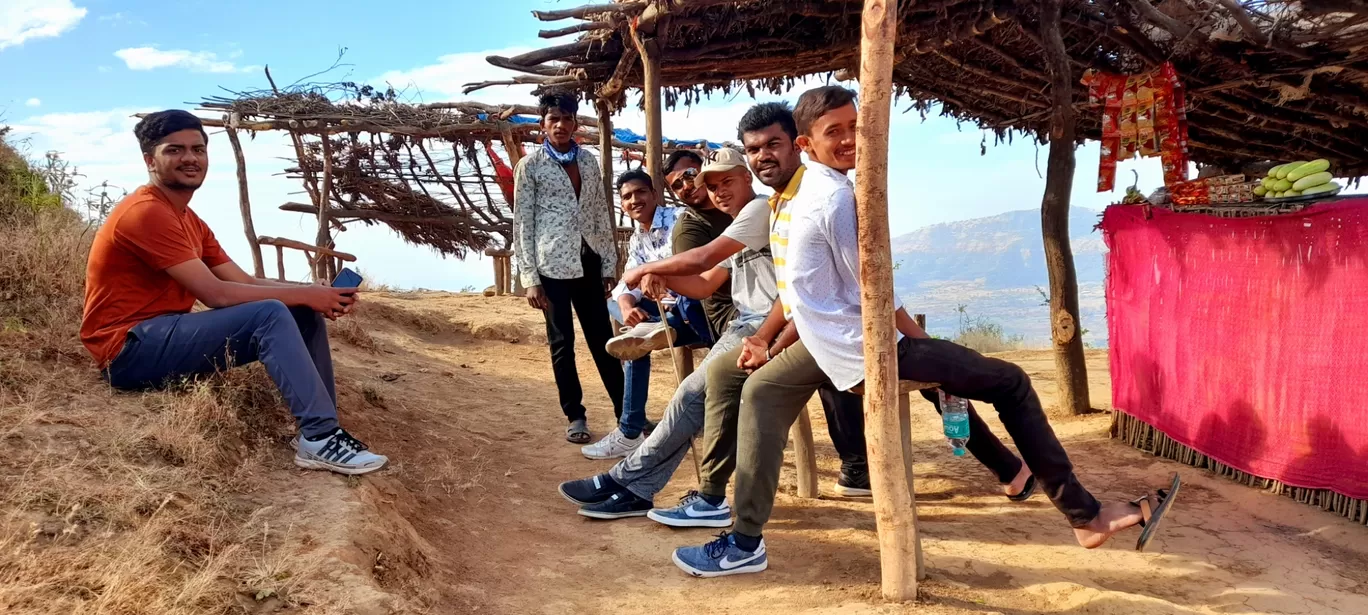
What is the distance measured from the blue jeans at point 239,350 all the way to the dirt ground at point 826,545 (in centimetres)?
29

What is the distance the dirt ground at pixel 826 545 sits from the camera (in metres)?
2.64

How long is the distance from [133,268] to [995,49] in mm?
5483

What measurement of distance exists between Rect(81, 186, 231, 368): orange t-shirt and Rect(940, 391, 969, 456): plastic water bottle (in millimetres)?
2819

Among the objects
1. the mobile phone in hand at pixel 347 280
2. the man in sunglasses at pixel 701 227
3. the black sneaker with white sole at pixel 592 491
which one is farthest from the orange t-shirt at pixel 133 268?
the man in sunglasses at pixel 701 227

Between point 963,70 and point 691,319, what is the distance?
4.07 m

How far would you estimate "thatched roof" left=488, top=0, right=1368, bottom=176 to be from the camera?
5.28 meters

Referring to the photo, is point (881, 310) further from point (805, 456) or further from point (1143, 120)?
point (1143, 120)

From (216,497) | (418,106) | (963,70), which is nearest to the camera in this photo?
(216,497)

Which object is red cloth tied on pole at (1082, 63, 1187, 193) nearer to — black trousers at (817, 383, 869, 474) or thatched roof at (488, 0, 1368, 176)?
thatched roof at (488, 0, 1368, 176)

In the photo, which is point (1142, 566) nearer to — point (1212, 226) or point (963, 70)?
point (1212, 226)

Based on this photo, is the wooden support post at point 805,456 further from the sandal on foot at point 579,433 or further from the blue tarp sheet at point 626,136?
the blue tarp sheet at point 626,136

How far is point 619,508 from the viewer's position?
3424mm

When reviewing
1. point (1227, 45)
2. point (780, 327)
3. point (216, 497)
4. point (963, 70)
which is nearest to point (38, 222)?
point (216, 497)

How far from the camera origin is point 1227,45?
5.68m
